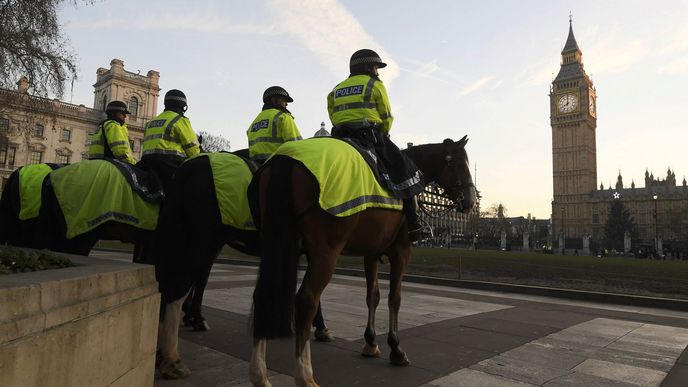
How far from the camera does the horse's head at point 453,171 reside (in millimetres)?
5292

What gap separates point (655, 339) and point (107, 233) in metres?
7.61

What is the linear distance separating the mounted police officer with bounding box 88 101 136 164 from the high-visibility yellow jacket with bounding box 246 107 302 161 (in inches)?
79.9

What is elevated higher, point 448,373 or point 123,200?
point 123,200

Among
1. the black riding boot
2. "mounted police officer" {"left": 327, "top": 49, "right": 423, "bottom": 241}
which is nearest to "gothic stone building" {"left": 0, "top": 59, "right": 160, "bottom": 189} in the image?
"mounted police officer" {"left": 327, "top": 49, "right": 423, "bottom": 241}

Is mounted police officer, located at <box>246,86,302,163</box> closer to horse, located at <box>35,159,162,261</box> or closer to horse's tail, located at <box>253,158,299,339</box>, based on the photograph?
Answer: horse, located at <box>35,159,162,261</box>

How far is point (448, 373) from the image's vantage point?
4172mm

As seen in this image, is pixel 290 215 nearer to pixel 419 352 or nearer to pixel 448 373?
pixel 448 373

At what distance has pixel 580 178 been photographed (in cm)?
12162

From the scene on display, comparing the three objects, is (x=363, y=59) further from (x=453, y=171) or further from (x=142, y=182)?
(x=142, y=182)

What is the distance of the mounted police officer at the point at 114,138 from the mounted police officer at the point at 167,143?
0.74 meters

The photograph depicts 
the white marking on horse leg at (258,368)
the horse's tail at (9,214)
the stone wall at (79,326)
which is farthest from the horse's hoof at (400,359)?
the horse's tail at (9,214)

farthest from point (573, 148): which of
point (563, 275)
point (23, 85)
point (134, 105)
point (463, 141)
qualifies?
point (463, 141)

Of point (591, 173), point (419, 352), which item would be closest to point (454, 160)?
point (419, 352)

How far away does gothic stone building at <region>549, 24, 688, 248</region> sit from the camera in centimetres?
11650
